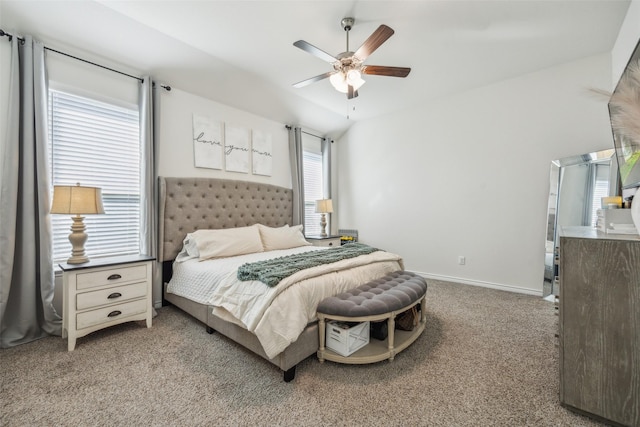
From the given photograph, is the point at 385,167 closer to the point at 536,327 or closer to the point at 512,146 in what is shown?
the point at 512,146

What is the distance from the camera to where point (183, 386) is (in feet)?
5.54

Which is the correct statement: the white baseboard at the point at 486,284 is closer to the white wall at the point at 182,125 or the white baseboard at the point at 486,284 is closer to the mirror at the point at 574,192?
the mirror at the point at 574,192

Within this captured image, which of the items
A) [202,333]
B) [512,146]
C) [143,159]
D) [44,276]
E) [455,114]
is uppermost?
[455,114]

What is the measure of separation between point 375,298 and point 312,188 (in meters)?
3.41

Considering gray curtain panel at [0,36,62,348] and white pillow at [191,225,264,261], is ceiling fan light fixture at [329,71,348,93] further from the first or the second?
gray curtain panel at [0,36,62,348]

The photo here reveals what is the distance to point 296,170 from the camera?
4578 millimetres

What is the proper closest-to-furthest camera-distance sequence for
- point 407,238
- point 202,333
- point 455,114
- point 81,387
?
point 81,387 → point 202,333 → point 455,114 → point 407,238

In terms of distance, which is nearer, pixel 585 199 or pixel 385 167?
pixel 585 199

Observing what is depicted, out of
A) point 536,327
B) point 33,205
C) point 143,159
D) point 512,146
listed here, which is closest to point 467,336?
point 536,327

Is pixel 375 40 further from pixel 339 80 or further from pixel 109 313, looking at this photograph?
pixel 109 313

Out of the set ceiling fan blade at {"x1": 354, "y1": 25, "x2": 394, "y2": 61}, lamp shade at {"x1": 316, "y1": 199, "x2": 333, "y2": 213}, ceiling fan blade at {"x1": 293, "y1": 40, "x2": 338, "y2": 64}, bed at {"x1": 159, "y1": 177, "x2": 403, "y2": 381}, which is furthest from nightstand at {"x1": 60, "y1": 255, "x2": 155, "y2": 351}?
lamp shade at {"x1": 316, "y1": 199, "x2": 333, "y2": 213}

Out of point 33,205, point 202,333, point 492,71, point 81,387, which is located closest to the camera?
point 81,387

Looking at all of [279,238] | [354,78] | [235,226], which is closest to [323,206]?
[279,238]

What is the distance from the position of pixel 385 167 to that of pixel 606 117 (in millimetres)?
2688
